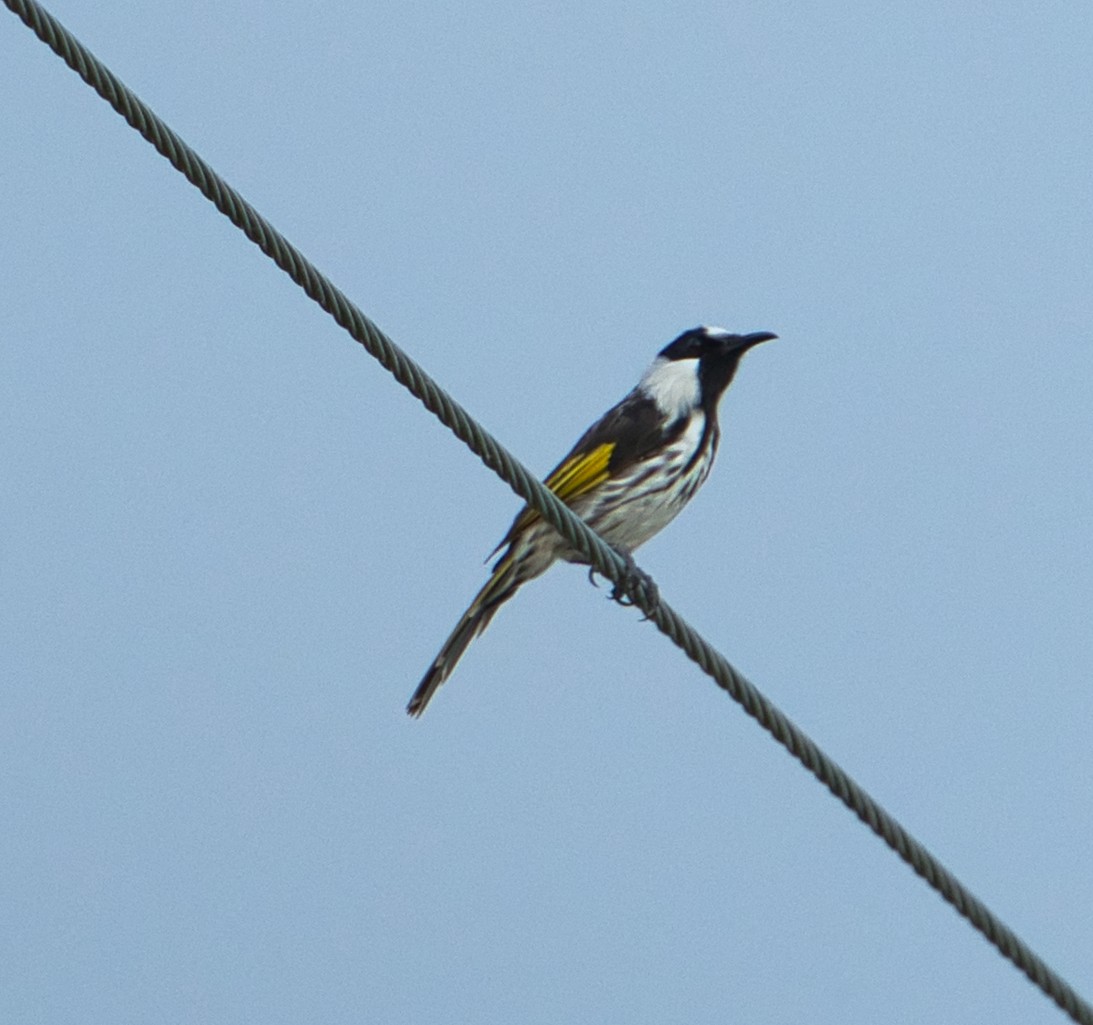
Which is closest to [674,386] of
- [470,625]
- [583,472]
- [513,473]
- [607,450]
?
[607,450]

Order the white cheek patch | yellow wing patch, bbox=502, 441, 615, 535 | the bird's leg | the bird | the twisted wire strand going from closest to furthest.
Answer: the twisted wire strand < the bird's leg < the bird < yellow wing patch, bbox=502, 441, 615, 535 < the white cheek patch

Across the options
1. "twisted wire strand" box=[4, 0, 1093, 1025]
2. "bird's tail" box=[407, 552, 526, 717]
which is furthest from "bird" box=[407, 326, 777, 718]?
"twisted wire strand" box=[4, 0, 1093, 1025]

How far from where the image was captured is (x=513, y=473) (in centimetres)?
492

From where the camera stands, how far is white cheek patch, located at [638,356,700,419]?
27.2 ft

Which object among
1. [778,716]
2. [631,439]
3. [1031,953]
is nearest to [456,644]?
[631,439]

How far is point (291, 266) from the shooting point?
450 cm

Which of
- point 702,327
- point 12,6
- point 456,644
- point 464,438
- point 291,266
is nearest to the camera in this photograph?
point 12,6

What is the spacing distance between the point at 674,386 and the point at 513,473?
12.0 feet

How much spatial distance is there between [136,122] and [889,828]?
103 inches

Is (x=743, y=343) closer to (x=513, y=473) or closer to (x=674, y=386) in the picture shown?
(x=674, y=386)

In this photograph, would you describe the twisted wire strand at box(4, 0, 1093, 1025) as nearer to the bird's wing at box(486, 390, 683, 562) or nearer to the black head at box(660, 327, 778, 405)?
the bird's wing at box(486, 390, 683, 562)

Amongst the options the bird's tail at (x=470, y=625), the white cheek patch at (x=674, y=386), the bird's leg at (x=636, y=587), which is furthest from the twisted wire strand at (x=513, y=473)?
the white cheek patch at (x=674, y=386)

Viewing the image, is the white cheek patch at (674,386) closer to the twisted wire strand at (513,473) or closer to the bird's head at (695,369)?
the bird's head at (695,369)

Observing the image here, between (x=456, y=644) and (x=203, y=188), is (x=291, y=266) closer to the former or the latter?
(x=203, y=188)
